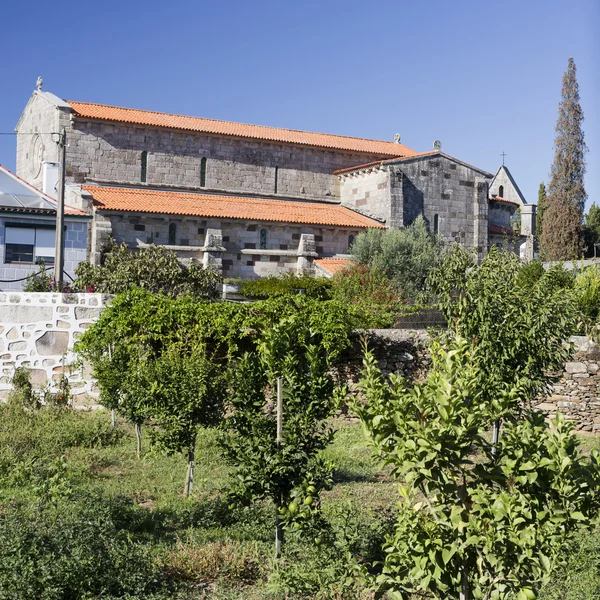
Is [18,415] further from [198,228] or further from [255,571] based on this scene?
[198,228]

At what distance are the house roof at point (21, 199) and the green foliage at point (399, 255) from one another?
1086 cm

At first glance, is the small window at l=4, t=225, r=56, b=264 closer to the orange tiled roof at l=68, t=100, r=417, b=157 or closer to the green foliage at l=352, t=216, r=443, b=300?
the orange tiled roof at l=68, t=100, r=417, b=157

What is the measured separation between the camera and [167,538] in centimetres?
815

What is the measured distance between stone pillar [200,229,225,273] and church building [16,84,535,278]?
4cm

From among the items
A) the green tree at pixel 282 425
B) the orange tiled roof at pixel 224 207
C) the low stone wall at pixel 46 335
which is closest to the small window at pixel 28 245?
the orange tiled roof at pixel 224 207

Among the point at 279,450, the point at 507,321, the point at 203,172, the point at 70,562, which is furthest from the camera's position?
the point at 203,172

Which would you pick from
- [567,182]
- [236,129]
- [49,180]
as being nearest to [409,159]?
[236,129]

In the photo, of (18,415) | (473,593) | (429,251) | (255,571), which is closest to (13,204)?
(18,415)

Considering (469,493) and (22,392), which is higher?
(469,493)

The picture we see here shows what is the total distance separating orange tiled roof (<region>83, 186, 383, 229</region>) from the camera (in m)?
27.7

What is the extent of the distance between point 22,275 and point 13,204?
7.85 feet

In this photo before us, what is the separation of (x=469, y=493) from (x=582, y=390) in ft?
42.3

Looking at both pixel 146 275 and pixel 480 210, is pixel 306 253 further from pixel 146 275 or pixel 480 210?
pixel 480 210

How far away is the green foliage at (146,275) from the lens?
23562 millimetres
